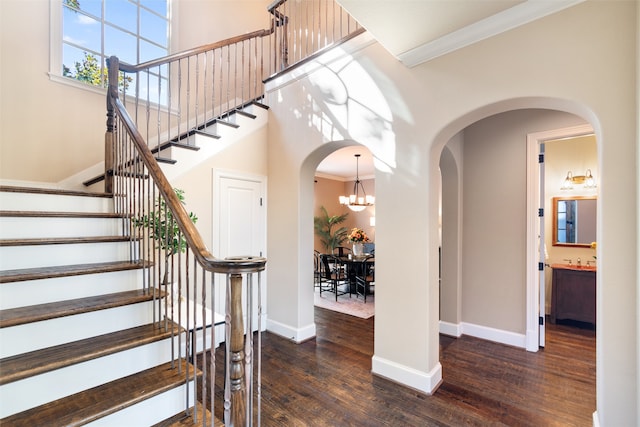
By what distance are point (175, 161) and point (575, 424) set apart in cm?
400

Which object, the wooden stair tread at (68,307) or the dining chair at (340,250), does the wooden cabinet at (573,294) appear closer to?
the dining chair at (340,250)

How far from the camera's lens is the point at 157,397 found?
1.57 meters

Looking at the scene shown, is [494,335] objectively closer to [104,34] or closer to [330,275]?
[330,275]

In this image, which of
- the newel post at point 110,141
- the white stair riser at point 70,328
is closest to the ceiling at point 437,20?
the newel post at point 110,141

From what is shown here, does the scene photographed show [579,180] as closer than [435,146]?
No

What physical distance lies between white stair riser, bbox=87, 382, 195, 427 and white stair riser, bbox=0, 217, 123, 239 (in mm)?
1529

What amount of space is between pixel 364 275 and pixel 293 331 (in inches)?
87.9

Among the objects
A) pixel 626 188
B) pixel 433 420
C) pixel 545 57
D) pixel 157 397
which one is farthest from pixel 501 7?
pixel 157 397

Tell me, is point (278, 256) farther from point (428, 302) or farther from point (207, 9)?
point (207, 9)

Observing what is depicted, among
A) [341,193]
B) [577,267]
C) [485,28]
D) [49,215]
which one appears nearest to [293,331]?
[49,215]

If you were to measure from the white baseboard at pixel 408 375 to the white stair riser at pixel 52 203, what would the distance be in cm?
287

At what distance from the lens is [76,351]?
1595 millimetres

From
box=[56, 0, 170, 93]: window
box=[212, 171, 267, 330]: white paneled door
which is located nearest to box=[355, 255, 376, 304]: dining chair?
box=[212, 171, 267, 330]: white paneled door

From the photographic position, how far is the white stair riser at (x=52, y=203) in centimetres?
230
